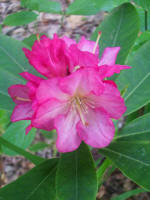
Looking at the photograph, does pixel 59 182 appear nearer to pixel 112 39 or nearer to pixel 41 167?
pixel 41 167

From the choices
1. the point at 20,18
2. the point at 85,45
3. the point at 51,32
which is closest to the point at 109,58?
the point at 85,45

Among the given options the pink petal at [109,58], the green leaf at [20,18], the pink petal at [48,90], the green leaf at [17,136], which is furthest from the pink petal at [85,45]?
the green leaf at [17,136]

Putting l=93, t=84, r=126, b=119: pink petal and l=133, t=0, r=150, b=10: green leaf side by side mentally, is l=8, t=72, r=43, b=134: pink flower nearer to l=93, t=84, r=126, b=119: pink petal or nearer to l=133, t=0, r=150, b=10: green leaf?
l=93, t=84, r=126, b=119: pink petal

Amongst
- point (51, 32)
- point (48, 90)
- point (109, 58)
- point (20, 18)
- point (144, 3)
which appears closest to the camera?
point (48, 90)

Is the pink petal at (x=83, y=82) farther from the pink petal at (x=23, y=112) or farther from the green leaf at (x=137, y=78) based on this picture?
the green leaf at (x=137, y=78)

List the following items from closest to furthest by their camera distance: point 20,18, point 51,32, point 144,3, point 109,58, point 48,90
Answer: point 48,90
point 109,58
point 144,3
point 20,18
point 51,32

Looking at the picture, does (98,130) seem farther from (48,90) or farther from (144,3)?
(144,3)

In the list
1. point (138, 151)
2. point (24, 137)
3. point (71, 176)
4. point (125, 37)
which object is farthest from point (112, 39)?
point (24, 137)
